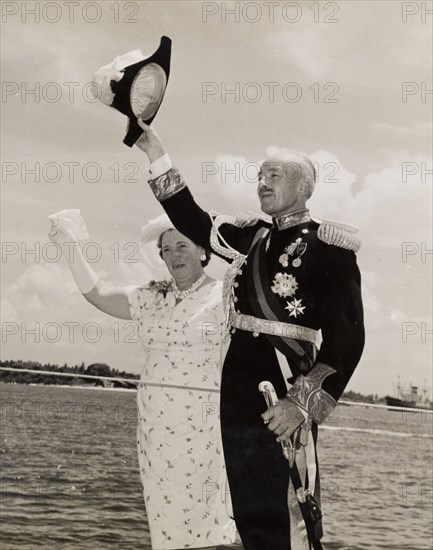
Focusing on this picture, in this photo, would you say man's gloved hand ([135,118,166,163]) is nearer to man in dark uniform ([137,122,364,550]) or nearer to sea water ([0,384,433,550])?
man in dark uniform ([137,122,364,550])

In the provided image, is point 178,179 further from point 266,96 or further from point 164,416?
point 266,96

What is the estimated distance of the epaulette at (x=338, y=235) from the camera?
76.0 inches

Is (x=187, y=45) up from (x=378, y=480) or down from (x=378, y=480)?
up

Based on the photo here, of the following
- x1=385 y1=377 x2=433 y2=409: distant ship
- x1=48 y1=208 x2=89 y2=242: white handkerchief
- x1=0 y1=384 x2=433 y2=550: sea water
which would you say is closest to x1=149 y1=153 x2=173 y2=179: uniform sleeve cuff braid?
x1=48 y1=208 x2=89 y2=242: white handkerchief

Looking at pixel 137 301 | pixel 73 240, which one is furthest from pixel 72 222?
pixel 137 301

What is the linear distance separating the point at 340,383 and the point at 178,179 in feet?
2.05

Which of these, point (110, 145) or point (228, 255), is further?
point (110, 145)

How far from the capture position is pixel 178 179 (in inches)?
81.1

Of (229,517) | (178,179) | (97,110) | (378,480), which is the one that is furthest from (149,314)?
(378,480)

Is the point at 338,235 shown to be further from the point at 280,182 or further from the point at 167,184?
the point at 167,184

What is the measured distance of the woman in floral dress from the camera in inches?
87.2

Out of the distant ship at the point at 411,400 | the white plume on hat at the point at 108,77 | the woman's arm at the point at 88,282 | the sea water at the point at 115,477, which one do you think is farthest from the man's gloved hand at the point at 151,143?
the distant ship at the point at 411,400

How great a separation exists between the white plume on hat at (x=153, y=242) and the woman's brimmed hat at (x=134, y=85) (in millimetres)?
281

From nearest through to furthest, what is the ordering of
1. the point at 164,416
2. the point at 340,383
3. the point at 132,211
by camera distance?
the point at 340,383, the point at 164,416, the point at 132,211
